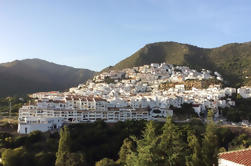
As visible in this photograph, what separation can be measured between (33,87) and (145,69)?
4156 cm

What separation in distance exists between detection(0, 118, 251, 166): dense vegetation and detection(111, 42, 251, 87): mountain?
48.4 meters

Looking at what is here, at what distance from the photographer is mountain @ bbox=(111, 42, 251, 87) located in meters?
80.8

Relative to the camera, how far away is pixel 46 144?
29203 mm

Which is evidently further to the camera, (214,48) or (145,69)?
(214,48)

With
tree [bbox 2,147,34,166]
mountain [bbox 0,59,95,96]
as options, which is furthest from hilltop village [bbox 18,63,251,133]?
mountain [bbox 0,59,95,96]

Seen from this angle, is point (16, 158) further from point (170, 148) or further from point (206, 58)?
point (206, 58)

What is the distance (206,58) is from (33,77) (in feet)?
241

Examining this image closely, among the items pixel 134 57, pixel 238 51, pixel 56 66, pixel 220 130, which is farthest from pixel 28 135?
pixel 56 66

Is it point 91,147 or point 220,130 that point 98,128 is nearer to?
point 91,147

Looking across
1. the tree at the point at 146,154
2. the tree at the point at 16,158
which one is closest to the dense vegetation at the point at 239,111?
the tree at the point at 16,158

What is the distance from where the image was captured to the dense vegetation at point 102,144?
14.4 m

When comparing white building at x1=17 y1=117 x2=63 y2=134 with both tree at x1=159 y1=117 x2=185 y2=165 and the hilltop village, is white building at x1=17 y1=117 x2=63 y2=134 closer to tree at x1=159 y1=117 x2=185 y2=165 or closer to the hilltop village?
the hilltop village

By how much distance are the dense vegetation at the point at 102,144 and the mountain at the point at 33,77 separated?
147 ft

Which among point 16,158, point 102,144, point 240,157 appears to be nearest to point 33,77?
point 102,144
